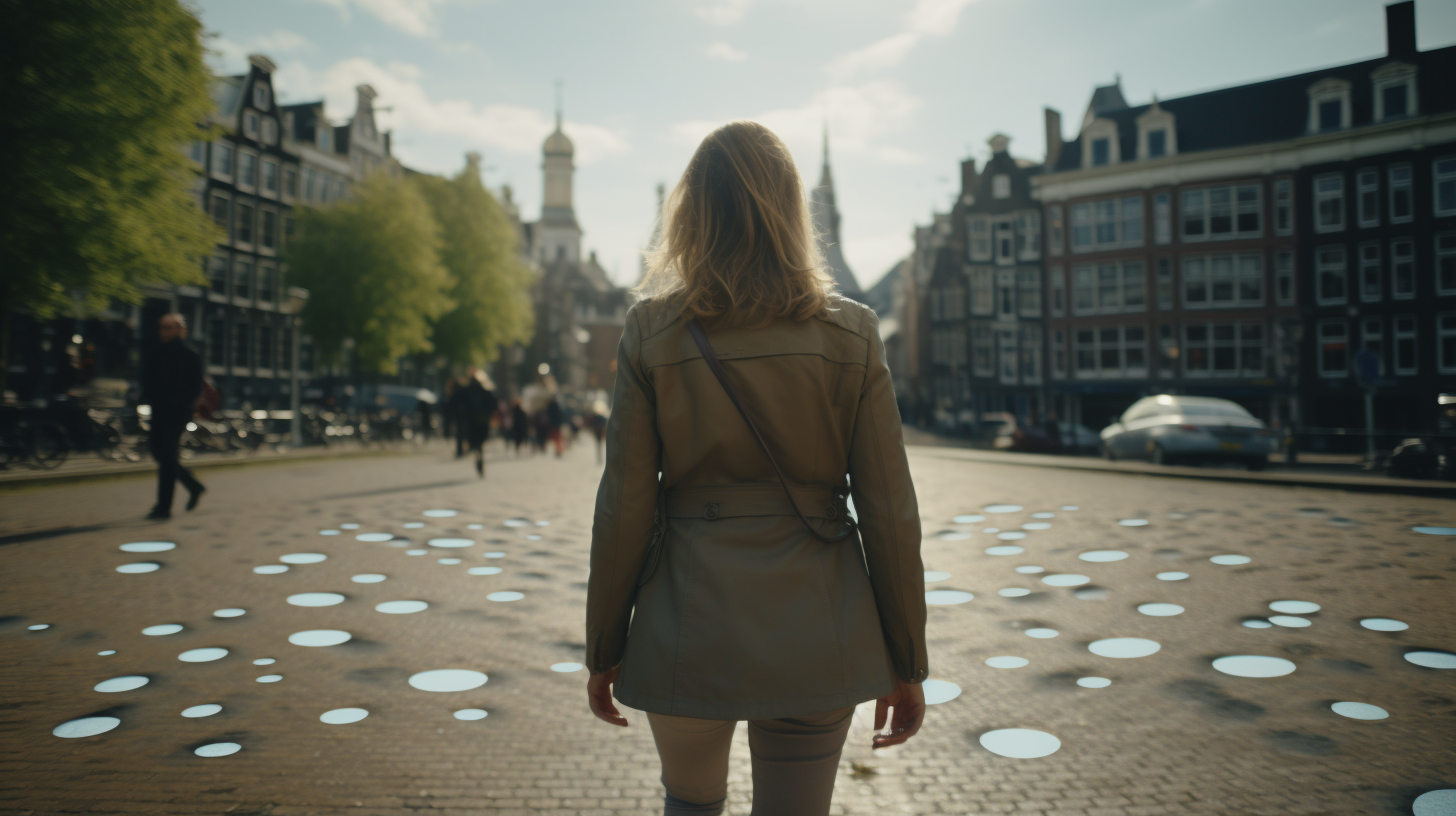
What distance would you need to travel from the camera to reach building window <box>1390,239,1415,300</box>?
35188 millimetres

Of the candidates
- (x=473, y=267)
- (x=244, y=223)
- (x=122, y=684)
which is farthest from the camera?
(x=473, y=267)

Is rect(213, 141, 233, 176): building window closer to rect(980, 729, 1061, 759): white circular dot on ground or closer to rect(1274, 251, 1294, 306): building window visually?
rect(980, 729, 1061, 759): white circular dot on ground

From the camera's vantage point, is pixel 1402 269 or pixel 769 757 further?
pixel 1402 269

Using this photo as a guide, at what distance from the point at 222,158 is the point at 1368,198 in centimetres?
4709

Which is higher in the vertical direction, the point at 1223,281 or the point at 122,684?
the point at 1223,281

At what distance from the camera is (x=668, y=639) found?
1.69 m

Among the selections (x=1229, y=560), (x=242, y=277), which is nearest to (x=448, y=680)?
(x=1229, y=560)

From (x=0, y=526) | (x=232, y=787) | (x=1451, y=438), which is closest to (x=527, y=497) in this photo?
(x=0, y=526)

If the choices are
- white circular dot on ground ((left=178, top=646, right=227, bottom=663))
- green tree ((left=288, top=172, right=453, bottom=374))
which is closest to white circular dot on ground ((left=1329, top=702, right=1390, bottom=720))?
white circular dot on ground ((left=178, top=646, right=227, bottom=663))

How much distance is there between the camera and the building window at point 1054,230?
147 feet

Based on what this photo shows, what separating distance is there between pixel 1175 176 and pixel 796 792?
45372 mm

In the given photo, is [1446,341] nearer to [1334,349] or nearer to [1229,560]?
[1334,349]

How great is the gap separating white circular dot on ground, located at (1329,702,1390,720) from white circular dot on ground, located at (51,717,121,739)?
4.62 metres

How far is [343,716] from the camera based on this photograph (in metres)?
3.59
